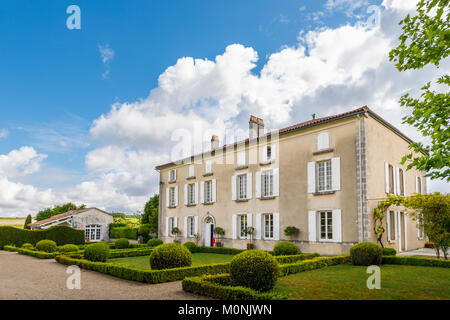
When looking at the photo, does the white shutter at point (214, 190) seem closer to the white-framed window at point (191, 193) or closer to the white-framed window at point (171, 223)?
the white-framed window at point (191, 193)

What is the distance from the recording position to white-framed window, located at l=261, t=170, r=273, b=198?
63.7ft

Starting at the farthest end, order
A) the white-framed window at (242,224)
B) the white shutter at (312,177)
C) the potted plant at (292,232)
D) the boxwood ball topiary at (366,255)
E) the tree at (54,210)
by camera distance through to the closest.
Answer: the tree at (54,210), the white-framed window at (242,224), the potted plant at (292,232), the white shutter at (312,177), the boxwood ball topiary at (366,255)

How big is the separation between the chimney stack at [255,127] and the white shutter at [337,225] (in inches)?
313

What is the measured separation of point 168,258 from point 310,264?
5.29 m

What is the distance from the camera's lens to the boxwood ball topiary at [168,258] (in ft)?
35.3

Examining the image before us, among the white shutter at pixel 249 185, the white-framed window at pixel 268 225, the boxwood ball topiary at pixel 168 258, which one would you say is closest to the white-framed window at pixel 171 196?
the white shutter at pixel 249 185

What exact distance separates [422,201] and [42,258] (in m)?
19.0

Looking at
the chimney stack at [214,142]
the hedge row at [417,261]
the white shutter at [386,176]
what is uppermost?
the chimney stack at [214,142]

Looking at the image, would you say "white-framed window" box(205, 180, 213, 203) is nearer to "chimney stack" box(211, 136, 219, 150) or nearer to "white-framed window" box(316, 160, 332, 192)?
"chimney stack" box(211, 136, 219, 150)

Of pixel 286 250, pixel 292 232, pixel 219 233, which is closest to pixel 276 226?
pixel 292 232

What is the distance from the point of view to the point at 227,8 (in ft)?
39.0

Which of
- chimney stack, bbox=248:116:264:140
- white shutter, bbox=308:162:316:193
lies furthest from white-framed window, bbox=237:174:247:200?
white shutter, bbox=308:162:316:193
